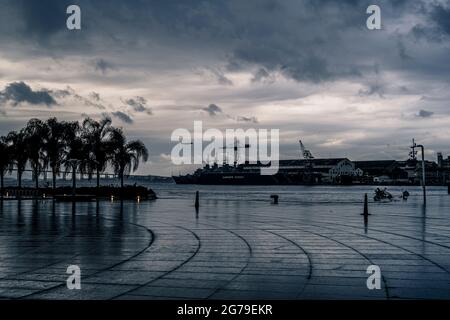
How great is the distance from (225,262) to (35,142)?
149 ft

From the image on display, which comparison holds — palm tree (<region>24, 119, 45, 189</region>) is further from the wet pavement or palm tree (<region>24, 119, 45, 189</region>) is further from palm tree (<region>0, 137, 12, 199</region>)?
the wet pavement

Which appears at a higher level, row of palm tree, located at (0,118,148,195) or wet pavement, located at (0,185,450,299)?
row of palm tree, located at (0,118,148,195)

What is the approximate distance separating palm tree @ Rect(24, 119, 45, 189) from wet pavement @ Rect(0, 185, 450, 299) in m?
34.8

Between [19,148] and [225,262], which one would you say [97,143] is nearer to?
[19,148]

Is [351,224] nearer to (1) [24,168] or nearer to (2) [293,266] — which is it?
(2) [293,266]

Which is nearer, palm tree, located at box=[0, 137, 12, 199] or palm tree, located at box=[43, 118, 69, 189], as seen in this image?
palm tree, located at box=[43, 118, 69, 189]

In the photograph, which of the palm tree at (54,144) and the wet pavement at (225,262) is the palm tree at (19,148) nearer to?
the palm tree at (54,144)

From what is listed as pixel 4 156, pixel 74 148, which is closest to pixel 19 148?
Answer: pixel 4 156

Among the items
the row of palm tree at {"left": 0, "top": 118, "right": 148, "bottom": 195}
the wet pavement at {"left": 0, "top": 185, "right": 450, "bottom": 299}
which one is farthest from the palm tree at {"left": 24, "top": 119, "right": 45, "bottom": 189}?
the wet pavement at {"left": 0, "top": 185, "right": 450, "bottom": 299}

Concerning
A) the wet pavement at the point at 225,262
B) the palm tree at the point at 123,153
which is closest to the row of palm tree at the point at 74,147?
the palm tree at the point at 123,153

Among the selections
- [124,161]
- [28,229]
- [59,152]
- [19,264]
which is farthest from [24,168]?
[19,264]

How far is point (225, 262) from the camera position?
11695 millimetres

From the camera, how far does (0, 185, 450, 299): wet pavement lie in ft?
28.5

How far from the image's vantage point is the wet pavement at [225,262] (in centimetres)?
869
